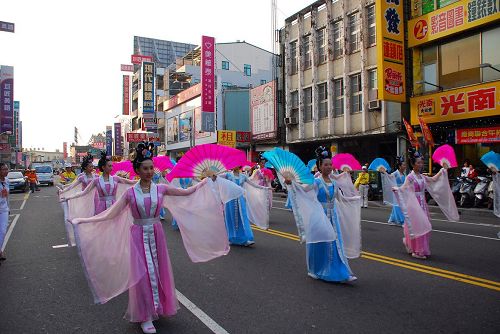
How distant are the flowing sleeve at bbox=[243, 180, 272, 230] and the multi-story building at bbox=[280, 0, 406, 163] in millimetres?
11074

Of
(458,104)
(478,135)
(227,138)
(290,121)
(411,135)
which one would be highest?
(290,121)

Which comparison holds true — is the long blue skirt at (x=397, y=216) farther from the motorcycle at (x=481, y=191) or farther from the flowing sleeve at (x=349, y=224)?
the motorcycle at (x=481, y=191)

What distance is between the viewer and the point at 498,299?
4.73 m

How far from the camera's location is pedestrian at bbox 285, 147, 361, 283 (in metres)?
5.40

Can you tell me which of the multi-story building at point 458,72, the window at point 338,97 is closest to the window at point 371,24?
the multi-story building at point 458,72

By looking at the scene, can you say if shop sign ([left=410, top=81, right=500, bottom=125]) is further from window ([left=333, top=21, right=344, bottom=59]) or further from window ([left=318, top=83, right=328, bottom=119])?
window ([left=318, top=83, right=328, bottom=119])

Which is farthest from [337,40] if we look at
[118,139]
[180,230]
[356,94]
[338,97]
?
[118,139]

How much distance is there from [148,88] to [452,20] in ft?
132

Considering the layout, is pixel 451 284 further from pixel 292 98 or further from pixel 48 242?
pixel 292 98

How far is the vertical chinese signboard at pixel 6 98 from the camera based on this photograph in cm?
4516

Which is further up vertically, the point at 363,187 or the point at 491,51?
the point at 491,51

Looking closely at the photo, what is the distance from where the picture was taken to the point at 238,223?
834 cm

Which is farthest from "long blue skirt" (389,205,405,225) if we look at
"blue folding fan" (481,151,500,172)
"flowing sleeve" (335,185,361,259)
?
"flowing sleeve" (335,185,361,259)

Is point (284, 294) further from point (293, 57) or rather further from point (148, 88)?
point (148, 88)
